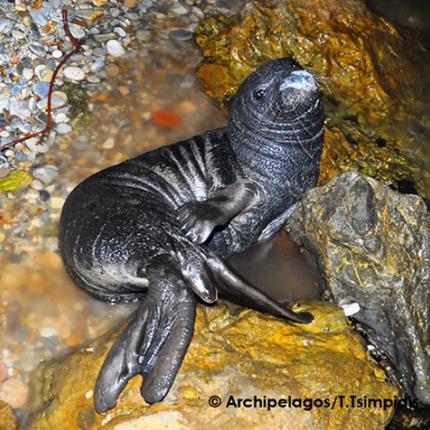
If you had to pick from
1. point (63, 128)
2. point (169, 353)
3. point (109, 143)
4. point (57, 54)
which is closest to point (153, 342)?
point (169, 353)

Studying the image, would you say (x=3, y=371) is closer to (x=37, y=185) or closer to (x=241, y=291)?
(x=37, y=185)

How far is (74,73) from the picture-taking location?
20.3ft

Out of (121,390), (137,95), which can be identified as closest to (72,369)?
(121,390)

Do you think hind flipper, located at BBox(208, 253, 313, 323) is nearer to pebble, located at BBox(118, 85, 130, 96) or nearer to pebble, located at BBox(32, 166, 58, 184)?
pebble, located at BBox(32, 166, 58, 184)

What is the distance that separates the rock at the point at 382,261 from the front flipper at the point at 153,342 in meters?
1.29

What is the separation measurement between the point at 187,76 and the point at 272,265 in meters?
2.07

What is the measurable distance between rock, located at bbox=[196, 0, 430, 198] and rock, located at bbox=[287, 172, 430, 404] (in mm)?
1208

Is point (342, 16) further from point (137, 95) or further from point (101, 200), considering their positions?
point (101, 200)

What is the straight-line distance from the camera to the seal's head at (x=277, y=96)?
4652 mm

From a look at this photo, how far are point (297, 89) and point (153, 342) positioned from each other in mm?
1915

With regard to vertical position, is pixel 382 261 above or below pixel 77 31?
above

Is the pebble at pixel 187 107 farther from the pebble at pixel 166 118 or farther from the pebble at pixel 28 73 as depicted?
the pebble at pixel 28 73

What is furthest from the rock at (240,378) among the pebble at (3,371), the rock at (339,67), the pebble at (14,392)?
the rock at (339,67)

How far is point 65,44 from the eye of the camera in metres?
6.34
